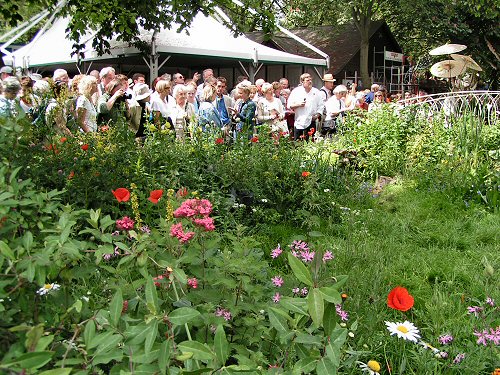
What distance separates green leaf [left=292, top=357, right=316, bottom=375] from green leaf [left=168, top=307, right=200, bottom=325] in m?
0.25

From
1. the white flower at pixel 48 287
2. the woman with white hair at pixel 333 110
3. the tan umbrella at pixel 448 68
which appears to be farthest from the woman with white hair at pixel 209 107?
the tan umbrella at pixel 448 68

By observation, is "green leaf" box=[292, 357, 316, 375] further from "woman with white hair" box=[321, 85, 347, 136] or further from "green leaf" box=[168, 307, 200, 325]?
"woman with white hair" box=[321, 85, 347, 136]

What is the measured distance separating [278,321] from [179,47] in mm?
12755

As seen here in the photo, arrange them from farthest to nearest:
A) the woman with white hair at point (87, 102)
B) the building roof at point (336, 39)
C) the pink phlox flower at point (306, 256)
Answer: the building roof at point (336, 39) < the woman with white hair at point (87, 102) < the pink phlox flower at point (306, 256)

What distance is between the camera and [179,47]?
44.2 ft

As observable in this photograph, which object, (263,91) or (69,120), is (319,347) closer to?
(69,120)

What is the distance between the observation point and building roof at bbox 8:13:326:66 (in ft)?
44.1

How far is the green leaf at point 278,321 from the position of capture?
1.38 m

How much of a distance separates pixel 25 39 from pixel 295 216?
31113 millimetres

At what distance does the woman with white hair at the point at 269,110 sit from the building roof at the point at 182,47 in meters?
4.31

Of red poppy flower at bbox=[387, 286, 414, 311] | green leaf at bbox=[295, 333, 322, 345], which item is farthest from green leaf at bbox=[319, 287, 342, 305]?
red poppy flower at bbox=[387, 286, 414, 311]

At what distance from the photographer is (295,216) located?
4.84m

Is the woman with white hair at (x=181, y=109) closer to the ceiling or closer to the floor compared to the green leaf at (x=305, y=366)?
closer to the ceiling

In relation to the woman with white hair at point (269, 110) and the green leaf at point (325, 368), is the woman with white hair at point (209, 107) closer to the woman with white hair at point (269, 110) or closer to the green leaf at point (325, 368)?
the woman with white hair at point (269, 110)
